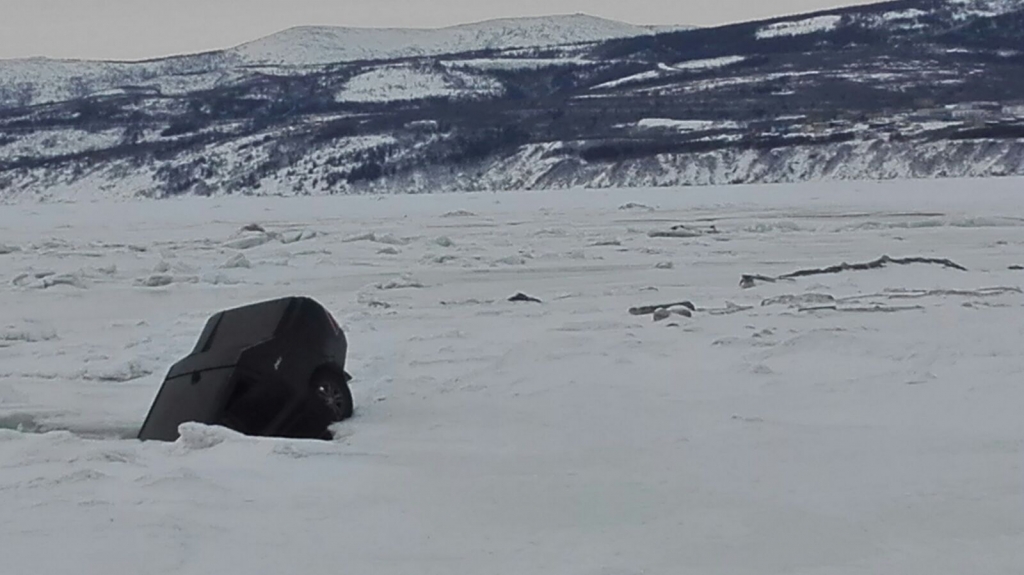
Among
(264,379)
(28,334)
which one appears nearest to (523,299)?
(28,334)

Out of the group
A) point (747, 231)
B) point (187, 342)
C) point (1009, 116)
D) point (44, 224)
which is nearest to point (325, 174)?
point (1009, 116)

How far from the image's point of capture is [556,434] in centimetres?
520

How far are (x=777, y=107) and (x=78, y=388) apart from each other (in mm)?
99130

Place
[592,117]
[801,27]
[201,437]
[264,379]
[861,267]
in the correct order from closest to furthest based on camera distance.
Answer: [201,437], [264,379], [861,267], [592,117], [801,27]

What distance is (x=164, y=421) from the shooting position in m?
5.48

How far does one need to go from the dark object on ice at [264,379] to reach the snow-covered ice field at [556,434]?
0.70 ft

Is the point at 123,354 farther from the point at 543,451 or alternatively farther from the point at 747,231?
the point at 747,231

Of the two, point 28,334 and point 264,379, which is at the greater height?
point 264,379

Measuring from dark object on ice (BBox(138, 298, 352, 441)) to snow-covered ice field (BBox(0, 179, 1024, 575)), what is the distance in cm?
21

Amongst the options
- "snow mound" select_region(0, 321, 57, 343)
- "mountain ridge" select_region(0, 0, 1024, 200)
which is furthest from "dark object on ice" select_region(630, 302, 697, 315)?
"mountain ridge" select_region(0, 0, 1024, 200)

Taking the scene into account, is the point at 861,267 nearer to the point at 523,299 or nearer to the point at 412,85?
the point at 523,299

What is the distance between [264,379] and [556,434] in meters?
1.33

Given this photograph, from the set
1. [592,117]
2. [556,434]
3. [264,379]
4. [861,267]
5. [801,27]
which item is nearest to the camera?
[556,434]

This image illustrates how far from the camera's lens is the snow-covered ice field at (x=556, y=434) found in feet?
12.1
